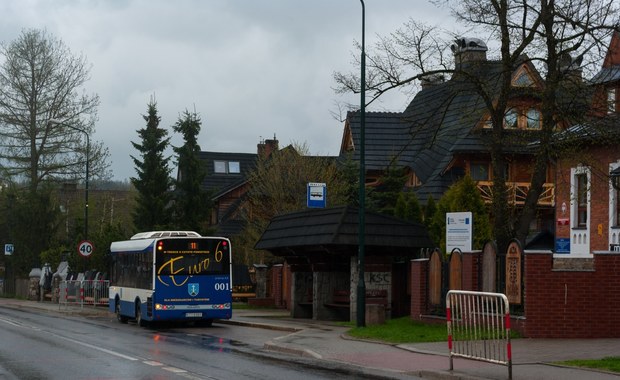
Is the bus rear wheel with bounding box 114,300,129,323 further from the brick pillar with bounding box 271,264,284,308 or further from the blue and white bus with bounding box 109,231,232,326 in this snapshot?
the brick pillar with bounding box 271,264,284,308

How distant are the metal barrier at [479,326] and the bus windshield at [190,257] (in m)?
15.0

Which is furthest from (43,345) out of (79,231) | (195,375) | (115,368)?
(79,231)

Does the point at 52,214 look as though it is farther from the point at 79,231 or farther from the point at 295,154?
the point at 295,154

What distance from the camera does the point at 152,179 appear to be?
53.8 metres

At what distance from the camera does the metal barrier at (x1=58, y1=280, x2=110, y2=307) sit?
154 ft

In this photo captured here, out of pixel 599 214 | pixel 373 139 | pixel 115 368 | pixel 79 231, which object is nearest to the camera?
pixel 115 368

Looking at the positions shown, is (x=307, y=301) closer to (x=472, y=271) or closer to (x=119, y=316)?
(x=119, y=316)

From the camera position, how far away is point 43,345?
2188 centimetres

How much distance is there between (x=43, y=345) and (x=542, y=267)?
10.9 m

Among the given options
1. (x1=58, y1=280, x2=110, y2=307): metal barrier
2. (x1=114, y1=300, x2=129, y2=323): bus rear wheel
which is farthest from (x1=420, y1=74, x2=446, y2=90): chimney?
(x1=58, y1=280, x2=110, y2=307): metal barrier

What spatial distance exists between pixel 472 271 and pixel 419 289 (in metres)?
2.78

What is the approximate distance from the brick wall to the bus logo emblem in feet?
39.3

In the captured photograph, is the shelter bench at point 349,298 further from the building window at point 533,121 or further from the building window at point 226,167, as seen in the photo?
the building window at point 226,167

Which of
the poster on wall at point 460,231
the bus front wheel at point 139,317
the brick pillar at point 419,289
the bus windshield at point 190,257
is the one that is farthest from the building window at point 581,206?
the bus front wheel at point 139,317
